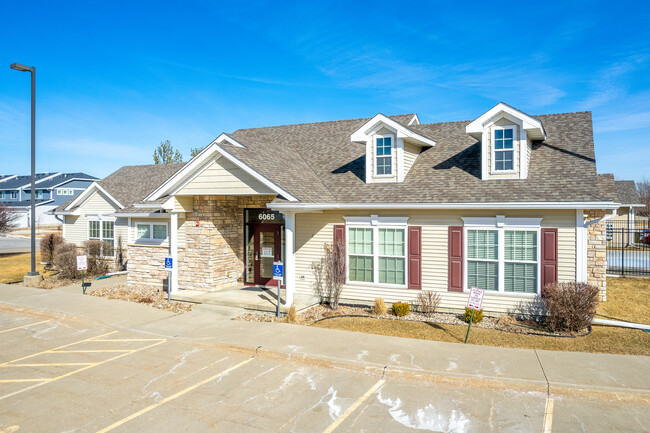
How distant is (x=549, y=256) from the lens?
11336 millimetres

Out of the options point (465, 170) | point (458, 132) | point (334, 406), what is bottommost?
point (334, 406)

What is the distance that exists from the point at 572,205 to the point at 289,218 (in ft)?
23.8

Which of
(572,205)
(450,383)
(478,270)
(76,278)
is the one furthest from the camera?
(76,278)

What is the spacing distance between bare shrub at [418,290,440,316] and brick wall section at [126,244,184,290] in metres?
9.37

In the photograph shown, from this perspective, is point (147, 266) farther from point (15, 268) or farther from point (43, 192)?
point (43, 192)

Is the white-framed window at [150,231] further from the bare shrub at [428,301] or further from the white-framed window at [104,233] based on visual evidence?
the bare shrub at [428,301]

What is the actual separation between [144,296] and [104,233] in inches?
354

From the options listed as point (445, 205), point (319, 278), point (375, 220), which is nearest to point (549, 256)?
point (445, 205)

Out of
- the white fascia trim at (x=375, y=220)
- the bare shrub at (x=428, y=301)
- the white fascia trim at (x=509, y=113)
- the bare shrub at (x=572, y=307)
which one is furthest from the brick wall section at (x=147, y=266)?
the bare shrub at (x=572, y=307)

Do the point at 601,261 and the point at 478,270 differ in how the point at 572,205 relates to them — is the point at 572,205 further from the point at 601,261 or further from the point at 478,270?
the point at 601,261

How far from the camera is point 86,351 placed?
9766 millimetres

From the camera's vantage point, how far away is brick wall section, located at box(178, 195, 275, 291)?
15.1 meters

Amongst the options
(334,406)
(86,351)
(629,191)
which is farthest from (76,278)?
(629,191)

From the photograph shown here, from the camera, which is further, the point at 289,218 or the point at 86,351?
the point at 289,218
